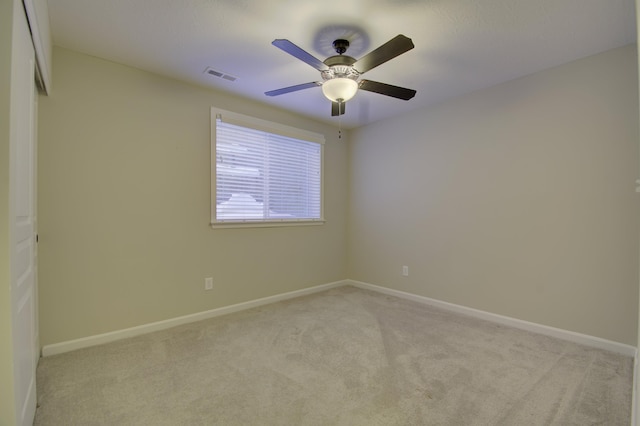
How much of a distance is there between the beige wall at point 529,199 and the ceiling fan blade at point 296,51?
2.04 metres

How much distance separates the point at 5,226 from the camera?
45.9 inches

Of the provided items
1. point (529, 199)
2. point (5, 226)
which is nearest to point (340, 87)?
point (5, 226)

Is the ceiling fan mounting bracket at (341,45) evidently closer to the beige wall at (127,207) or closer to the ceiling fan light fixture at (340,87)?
the ceiling fan light fixture at (340,87)

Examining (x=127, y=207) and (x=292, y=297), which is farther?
(x=292, y=297)

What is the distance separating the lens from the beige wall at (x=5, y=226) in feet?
3.77

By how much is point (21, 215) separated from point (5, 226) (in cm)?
36

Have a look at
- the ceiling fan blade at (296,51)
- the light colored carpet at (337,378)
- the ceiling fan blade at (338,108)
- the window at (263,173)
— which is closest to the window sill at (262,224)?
the window at (263,173)

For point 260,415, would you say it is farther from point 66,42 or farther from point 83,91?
point 66,42

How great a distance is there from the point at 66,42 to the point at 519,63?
373cm

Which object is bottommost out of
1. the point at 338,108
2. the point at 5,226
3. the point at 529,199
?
the point at 5,226

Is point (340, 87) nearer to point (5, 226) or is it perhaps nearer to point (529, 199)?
point (5, 226)

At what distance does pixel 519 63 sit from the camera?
2600mm

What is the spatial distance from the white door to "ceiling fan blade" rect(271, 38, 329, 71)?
1.14 meters

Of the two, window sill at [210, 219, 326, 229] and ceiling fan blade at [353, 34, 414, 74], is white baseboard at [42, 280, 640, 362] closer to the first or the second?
window sill at [210, 219, 326, 229]
